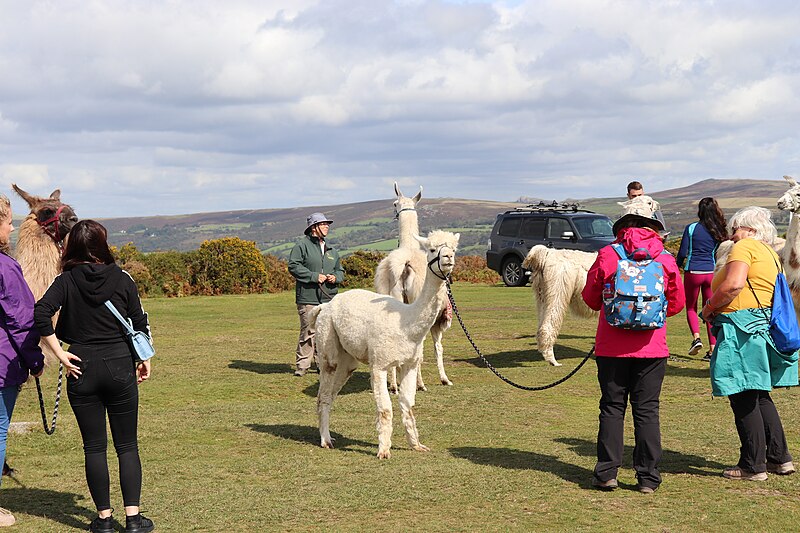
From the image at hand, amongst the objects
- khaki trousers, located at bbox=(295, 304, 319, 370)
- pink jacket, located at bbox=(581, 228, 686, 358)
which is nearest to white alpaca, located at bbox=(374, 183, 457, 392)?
khaki trousers, located at bbox=(295, 304, 319, 370)

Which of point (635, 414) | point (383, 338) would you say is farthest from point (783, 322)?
point (383, 338)

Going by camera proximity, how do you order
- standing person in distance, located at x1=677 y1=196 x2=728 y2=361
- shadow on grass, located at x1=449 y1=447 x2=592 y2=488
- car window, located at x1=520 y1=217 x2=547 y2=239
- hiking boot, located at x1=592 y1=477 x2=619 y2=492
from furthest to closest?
car window, located at x1=520 y1=217 x2=547 y2=239 → standing person in distance, located at x1=677 y1=196 x2=728 y2=361 → shadow on grass, located at x1=449 y1=447 x2=592 y2=488 → hiking boot, located at x1=592 y1=477 x2=619 y2=492

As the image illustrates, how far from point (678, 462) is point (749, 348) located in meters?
1.23

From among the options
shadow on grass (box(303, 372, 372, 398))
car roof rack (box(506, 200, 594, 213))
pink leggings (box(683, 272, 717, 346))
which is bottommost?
shadow on grass (box(303, 372, 372, 398))

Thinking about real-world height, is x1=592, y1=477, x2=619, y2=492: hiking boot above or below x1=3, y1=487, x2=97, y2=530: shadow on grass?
above

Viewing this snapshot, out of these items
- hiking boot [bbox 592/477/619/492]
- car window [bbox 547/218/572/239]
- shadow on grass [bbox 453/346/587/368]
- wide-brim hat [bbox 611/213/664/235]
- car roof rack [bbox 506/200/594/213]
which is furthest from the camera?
car roof rack [bbox 506/200/594/213]

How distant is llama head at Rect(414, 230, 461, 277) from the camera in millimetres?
6602

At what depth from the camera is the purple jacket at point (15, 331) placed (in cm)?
507

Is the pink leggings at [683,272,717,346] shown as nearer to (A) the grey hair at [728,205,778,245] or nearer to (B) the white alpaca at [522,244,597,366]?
(B) the white alpaca at [522,244,597,366]

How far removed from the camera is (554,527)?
16.8ft

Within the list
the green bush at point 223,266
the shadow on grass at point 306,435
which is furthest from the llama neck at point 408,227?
the green bush at point 223,266

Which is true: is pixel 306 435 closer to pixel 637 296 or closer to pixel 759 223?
pixel 637 296

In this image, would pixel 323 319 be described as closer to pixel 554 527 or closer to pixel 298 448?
pixel 298 448

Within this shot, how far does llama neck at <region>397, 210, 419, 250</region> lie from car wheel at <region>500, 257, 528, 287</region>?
16659mm
